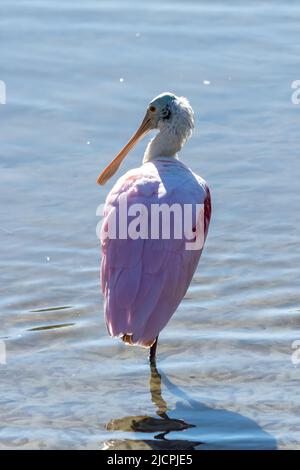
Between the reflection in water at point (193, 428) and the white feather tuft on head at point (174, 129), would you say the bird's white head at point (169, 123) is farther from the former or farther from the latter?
the reflection in water at point (193, 428)

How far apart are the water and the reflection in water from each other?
0.01 m

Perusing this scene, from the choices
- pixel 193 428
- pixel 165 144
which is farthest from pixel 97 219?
pixel 193 428

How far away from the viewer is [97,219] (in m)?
10.7

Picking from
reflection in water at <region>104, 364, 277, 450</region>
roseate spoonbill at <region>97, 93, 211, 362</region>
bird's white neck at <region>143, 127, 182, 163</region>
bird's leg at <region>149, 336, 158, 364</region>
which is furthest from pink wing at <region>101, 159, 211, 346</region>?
bird's white neck at <region>143, 127, 182, 163</region>

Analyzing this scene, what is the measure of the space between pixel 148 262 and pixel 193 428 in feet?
3.38

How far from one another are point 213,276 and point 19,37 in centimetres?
545

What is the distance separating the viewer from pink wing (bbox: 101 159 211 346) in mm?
7848

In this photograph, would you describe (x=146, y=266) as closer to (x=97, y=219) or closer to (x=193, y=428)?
(x=193, y=428)

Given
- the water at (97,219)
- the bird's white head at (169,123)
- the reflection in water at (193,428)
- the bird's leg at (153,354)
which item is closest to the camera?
the reflection in water at (193,428)

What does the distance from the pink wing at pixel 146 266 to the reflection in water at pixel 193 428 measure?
0.43 meters

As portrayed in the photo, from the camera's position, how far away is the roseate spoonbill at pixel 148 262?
7.85 meters

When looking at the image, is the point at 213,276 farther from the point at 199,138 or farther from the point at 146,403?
the point at 199,138

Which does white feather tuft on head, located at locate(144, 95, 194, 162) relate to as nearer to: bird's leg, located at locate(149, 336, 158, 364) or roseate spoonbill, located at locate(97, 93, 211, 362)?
roseate spoonbill, located at locate(97, 93, 211, 362)

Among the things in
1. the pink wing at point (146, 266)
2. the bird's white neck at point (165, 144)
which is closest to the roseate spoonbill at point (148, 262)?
the pink wing at point (146, 266)
